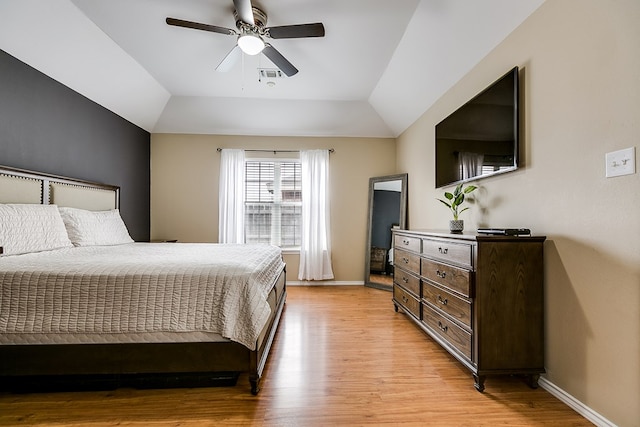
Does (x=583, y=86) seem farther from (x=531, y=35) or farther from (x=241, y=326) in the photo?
(x=241, y=326)

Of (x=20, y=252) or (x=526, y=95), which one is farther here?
(x=20, y=252)

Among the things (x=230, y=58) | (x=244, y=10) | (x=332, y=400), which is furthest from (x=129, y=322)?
(x=230, y=58)

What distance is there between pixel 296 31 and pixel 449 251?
2.03m

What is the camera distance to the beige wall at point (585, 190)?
1.34 metres

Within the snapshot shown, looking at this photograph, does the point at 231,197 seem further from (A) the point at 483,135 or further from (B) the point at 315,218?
(A) the point at 483,135

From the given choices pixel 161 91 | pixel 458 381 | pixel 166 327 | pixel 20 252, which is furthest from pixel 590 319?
pixel 161 91

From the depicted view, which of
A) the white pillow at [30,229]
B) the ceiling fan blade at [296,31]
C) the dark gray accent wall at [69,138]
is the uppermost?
the ceiling fan blade at [296,31]

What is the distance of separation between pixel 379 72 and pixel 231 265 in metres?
2.87

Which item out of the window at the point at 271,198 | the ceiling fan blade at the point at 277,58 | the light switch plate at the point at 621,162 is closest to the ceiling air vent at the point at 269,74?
the ceiling fan blade at the point at 277,58

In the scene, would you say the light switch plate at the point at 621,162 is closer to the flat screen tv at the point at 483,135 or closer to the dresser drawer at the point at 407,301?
the flat screen tv at the point at 483,135

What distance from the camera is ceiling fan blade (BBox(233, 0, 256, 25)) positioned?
1992 mm

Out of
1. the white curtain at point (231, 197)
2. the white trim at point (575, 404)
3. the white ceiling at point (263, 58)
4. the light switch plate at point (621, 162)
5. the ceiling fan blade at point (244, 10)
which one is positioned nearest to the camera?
the light switch plate at point (621, 162)

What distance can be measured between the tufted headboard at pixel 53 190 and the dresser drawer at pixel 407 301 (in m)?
3.44

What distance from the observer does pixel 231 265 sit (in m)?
1.80
